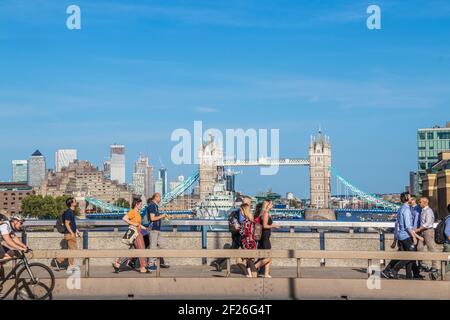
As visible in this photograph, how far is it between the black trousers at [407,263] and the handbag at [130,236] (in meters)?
5.37

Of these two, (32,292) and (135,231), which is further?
(135,231)

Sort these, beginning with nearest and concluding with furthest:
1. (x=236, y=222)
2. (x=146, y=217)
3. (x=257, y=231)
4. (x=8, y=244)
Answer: (x=8, y=244) < (x=257, y=231) < (x=236, y=222) < (x=146, y=217)

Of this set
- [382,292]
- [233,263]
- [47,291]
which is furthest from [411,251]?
[47,291]

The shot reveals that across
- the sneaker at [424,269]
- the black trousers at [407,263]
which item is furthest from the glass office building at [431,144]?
the black trousers at [407,263]

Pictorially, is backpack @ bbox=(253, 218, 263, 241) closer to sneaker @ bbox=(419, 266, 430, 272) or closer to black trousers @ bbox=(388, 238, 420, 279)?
black trousers @ bbox=(388, 238, 420, 279)

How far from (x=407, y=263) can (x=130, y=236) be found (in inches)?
228

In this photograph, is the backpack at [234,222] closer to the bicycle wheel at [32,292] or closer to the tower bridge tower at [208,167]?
the bicycle wheel at [32,292]

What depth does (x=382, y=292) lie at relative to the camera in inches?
623

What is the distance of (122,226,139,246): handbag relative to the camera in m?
18.2

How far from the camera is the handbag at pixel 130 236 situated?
18219 millimetres

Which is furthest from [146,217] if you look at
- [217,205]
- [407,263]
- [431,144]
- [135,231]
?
[431,144]

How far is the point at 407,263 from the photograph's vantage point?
17203 millimetres

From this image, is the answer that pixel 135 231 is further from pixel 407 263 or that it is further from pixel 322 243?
pixel 407 263
